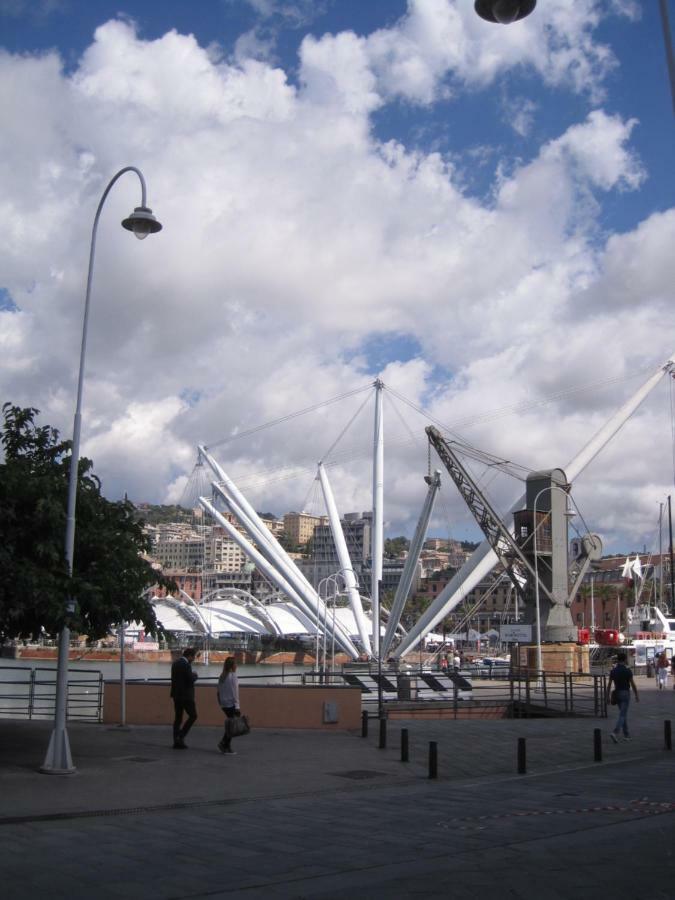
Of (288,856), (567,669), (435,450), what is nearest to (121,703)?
(288,856)

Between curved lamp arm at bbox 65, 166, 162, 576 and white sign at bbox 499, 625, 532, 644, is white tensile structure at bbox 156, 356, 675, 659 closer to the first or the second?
white sign at bbox 499, 625, 532, 644

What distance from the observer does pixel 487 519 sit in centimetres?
6769

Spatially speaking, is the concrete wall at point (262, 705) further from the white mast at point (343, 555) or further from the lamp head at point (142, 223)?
the white mast at point (343, 555)

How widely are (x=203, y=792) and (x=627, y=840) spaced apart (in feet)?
19.0

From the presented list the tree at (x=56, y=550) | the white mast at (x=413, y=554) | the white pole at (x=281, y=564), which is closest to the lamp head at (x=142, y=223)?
the tree at (x=56, y=550)

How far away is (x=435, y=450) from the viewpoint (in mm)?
71875

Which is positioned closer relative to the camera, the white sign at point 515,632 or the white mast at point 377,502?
the white sign at point 515,632

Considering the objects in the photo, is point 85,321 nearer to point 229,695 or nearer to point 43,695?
point 229,695

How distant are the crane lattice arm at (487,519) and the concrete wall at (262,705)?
38.6 meters

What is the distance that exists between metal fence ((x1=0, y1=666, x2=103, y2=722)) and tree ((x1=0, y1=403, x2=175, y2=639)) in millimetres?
3314

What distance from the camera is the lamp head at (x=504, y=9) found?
8047mm

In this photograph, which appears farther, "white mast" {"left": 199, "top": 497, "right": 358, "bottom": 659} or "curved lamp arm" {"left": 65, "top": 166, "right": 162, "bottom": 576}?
"white mast" {"left": 199, "top": 497, "right": 358, "bottom": 659}

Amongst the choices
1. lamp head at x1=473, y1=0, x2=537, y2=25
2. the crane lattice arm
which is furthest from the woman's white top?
the crane lattice arm

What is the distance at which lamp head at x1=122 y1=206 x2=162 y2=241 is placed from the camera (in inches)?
629
